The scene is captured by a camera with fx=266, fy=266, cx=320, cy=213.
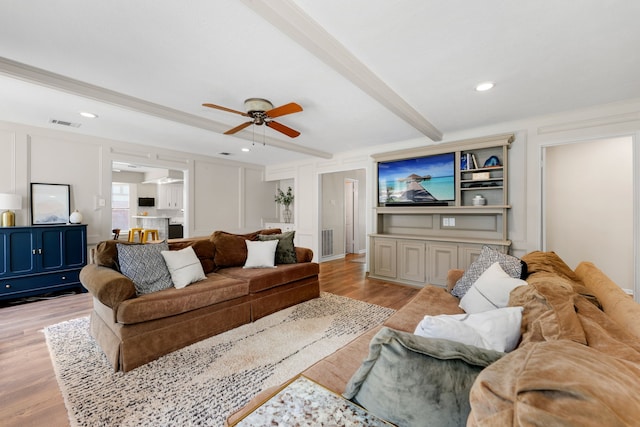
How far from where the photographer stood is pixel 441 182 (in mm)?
4266

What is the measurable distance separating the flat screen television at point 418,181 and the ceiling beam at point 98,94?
2871mm

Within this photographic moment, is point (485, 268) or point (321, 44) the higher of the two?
point (321, 44)

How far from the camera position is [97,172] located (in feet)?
14.5

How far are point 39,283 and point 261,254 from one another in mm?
3122

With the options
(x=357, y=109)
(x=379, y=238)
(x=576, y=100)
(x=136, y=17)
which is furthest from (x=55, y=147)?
(x=576, y=100)

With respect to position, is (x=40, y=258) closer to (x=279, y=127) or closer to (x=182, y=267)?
(x=182, y=267)

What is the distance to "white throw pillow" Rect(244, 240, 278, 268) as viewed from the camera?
3412 millimetres

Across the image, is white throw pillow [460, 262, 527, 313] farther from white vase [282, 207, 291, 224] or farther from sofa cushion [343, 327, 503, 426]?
white vase [282, 207, 291, 224]

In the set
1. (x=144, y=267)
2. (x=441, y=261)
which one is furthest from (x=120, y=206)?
(x=441, y=261)

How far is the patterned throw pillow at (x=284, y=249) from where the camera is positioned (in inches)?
144

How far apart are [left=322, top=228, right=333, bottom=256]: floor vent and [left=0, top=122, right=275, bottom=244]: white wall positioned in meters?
2.11

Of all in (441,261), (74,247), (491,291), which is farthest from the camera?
(441,261)

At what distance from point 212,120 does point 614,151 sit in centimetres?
588

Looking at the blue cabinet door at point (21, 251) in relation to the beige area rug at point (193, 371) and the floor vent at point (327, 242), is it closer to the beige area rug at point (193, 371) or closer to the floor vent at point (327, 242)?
the beige area rug at point (193, 371)
